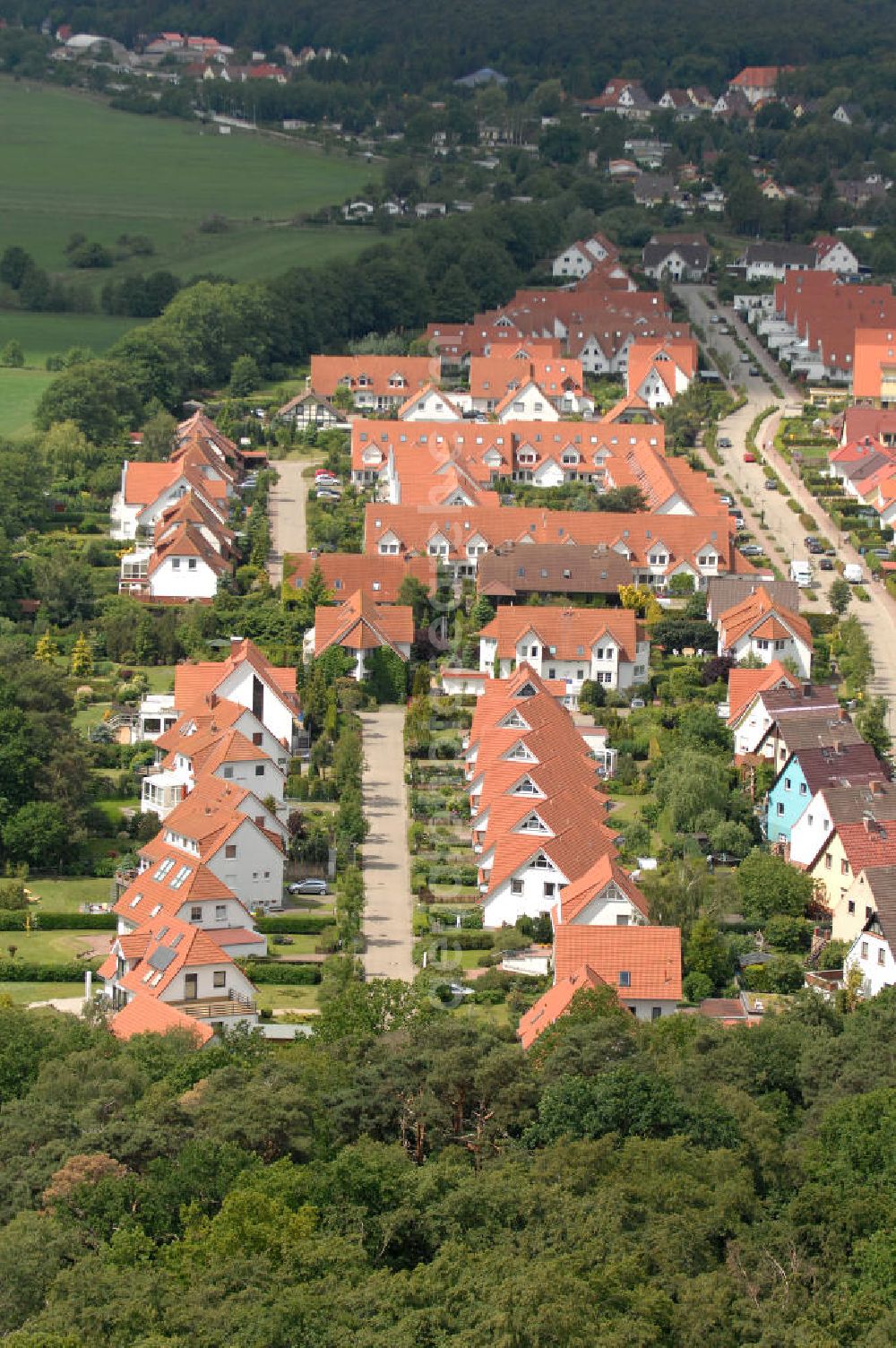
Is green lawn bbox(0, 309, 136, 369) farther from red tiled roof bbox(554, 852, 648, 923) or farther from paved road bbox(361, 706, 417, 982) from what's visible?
red tiled roof bbox(554, 852, 648, 923)

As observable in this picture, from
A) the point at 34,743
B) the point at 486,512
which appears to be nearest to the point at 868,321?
the point at 486,512

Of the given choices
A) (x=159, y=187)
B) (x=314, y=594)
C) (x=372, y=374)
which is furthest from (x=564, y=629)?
(x=159, y=187)

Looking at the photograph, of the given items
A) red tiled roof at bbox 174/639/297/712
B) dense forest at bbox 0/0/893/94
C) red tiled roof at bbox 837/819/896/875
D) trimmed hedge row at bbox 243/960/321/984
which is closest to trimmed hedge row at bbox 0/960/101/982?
trimmed hedge row at bbox 243/960/321/984

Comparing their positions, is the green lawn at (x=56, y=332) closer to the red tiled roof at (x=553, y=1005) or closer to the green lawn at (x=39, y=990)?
the green lawn at (x=39, y=990)

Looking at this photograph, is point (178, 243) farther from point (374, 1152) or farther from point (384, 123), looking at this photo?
point (374, 1152)

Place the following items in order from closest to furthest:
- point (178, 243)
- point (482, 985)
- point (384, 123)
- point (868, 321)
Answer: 1. point (482, 985)
2. point (868, 321)
3. point (178, 243)
4. point (384, 123)

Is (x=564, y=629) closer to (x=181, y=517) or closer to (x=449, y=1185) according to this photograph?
(x=181, y=517)
